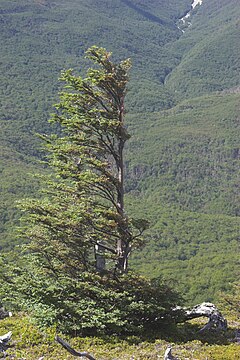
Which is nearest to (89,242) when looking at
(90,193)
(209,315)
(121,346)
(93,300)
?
(90,193)

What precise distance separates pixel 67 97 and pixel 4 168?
13174 centimetres

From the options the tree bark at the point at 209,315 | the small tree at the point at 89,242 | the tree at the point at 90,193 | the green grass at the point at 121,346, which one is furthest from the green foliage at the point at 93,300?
the tree bark at the point at 209,315

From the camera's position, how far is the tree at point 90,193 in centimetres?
1309

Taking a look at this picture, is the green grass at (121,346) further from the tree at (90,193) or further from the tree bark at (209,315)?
the tree at (90,193)

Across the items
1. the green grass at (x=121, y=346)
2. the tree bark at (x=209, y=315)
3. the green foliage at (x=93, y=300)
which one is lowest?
the tree bark at (x=209, y=315)

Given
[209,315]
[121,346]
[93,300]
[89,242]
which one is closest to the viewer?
[121,346]

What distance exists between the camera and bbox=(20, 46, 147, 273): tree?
13094mm

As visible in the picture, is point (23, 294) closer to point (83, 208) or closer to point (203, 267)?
point (83, 208)

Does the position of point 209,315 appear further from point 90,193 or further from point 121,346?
point 90,193

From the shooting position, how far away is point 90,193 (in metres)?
14.0

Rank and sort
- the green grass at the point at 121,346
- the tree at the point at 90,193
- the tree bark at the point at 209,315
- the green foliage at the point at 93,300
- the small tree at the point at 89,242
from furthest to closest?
the tree bark at the point at 209,315, the tree at the point at 90,193, the small tree at the point at 89,242, the green foliage at the point at 93,300, the green grass at the point at 121,346

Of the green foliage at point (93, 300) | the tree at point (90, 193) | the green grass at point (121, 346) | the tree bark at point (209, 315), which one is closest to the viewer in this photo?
the green grass at point (121, 346)

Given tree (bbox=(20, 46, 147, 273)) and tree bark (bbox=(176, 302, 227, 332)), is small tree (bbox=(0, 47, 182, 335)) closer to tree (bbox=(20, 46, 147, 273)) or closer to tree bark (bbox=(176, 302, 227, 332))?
tree (bbox=(20, 46, 147, 273))

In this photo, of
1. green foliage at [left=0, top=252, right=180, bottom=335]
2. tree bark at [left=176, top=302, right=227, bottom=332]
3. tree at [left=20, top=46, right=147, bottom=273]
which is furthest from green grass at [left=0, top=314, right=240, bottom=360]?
tree at [left=20, top=46, right=147, bottom=273]
